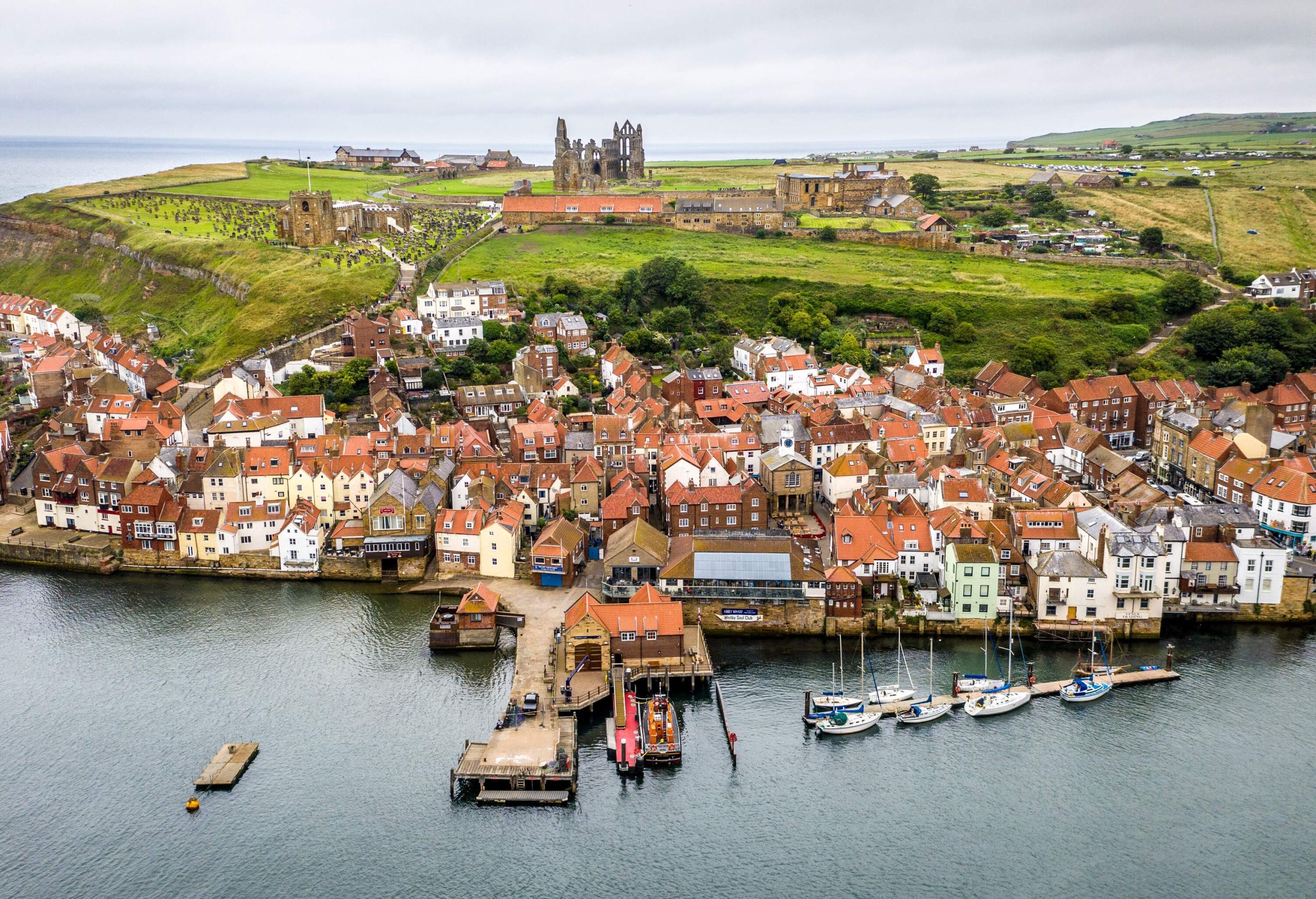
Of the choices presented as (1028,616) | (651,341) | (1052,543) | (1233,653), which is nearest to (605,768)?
(1028,616)

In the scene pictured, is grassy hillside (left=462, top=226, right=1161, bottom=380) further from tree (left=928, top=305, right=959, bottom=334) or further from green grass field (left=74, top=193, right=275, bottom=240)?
green grass field (left=74, top=193, right=275, bottom=240)

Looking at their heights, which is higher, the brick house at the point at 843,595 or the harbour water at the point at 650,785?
the brick house at the point at 843,595

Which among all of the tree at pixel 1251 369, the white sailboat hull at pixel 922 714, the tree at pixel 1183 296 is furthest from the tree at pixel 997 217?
the white sailboat hull at pixel 922 714

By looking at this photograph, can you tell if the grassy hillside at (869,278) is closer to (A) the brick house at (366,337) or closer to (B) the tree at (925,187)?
(A) the brick house at (366,337)

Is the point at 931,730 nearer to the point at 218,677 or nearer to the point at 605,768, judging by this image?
the point at 605,768

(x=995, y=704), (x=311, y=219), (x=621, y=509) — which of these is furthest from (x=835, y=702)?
(x=311, y=219)

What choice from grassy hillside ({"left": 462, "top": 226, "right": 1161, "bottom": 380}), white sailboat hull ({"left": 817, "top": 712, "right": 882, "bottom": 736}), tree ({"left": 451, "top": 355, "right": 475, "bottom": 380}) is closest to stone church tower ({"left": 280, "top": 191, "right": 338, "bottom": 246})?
grassy hillside ({"left": 462, "top": 226, "right": 1161, "bottom": 380})

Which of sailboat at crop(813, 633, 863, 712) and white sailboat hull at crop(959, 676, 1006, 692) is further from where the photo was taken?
white sailboat hull at crop(959, 676, 1006, 692)
